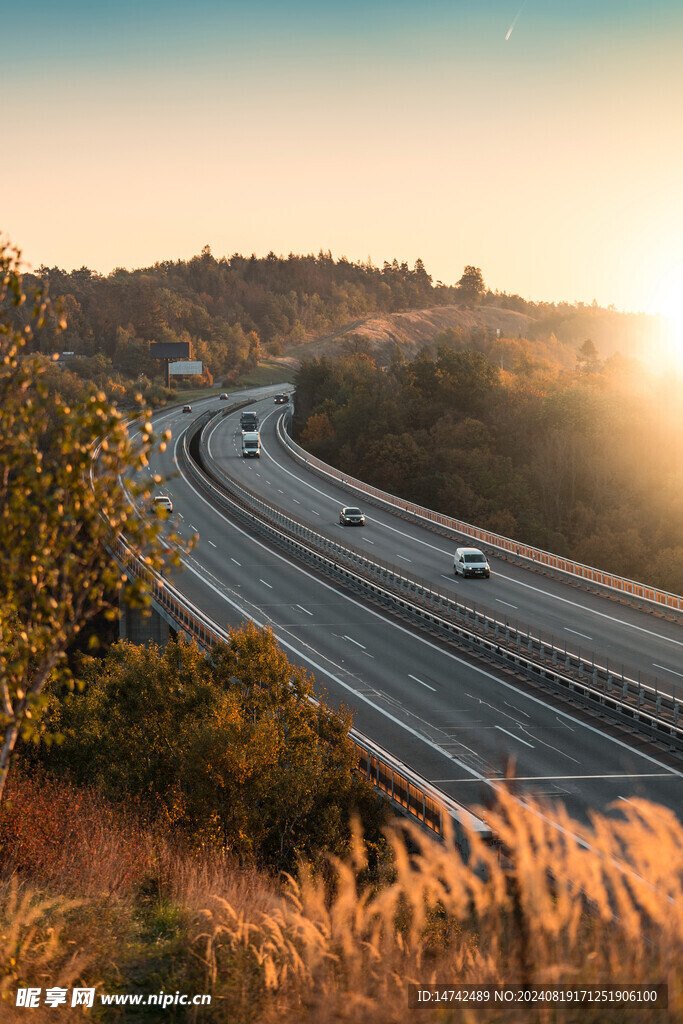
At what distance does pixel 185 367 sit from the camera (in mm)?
182000

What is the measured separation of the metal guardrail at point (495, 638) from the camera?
3092 centimetres

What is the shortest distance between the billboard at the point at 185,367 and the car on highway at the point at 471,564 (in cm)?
13435

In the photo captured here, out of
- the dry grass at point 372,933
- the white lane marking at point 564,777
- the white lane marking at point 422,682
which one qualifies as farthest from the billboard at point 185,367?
the dry grass at point 372,933

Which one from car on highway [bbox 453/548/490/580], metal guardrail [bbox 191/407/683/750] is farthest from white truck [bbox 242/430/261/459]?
car on highway [bbox 453/548/490/580]

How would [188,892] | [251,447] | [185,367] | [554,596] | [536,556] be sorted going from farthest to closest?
[185,367], [251,447], [536,556], [554,596], [188,892]

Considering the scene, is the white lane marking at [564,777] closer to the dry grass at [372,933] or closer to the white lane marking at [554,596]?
the dry grass at [372,933]

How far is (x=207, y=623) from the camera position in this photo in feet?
137

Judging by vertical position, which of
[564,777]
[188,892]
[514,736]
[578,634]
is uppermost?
[188,892]

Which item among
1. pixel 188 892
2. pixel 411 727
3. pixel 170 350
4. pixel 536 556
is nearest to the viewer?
pixel 188 892

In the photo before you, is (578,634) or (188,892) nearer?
(188,892)

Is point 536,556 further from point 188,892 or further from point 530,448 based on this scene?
point 530,448

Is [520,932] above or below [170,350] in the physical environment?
above

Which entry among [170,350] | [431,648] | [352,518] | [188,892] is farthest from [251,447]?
[188,892]

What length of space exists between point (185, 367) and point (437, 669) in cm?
15186
